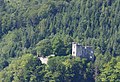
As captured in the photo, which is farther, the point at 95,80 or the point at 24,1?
the point at 24,1

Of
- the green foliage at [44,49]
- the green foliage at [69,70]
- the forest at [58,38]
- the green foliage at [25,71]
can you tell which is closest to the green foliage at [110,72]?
the forest at [58,38]

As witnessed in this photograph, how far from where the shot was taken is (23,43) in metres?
124

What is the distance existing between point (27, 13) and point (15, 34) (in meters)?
6.69

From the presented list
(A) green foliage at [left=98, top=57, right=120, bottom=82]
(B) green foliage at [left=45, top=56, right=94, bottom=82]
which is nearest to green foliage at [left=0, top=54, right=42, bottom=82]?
(B) green foliage at [left=45, top=56, right=94, bottom=82]

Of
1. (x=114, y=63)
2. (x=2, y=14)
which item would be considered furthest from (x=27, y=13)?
(x=114, y=63)

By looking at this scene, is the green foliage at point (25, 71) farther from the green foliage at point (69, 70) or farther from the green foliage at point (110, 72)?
the green foliage at point (110, 72)

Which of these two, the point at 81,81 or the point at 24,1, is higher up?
the point at 24,1

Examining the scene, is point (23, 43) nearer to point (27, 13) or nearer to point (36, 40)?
point (36, 40)

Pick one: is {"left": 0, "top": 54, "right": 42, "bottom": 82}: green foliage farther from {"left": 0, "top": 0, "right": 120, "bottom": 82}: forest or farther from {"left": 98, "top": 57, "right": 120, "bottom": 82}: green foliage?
{"left": 98, "top": 57, "right": 120, "bottom": 82}: green foliage

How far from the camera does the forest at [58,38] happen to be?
10625cm

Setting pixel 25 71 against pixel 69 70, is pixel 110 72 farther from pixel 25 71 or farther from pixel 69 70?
pixel 25 71

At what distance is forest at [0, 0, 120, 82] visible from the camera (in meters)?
106

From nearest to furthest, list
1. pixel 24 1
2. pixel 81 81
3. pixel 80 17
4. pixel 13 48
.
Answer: pixel 81 81, pixel 13 48, pixel 80 17, pixel 24 1

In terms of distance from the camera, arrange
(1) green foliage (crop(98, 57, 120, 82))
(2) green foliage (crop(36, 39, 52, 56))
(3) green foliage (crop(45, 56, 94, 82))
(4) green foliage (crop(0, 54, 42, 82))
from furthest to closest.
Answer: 1. (2) green foliage (crop(36, 39, 52, 56))
2. (1) green foliage (crop(98, 57, 120, 82))
3. (3) green foliage (crop(45, 56, 94, 82))
4. (4) green foliage (crop(0, 54, 42, 82))
